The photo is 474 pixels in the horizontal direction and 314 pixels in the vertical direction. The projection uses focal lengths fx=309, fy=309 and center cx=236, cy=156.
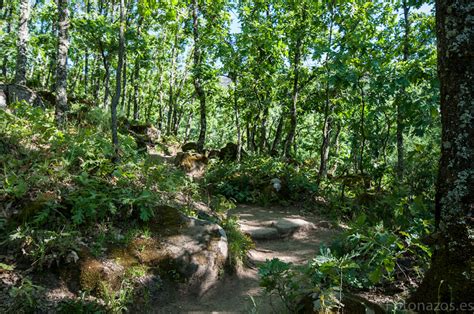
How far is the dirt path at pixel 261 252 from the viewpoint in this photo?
15.4ft

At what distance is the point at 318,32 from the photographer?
12977 millimetres

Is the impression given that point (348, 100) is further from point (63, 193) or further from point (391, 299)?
point (63, 193)

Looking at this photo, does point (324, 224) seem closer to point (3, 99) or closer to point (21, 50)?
point (3, 99)

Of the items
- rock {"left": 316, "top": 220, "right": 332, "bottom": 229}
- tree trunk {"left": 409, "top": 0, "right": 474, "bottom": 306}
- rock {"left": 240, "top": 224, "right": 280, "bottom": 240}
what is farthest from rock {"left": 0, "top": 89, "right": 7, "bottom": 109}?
tree trunk {"left": 409, "top": 0, "right": 474, "bottom": 306}

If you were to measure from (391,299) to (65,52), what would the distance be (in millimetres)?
9628

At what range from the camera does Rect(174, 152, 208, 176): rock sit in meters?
12.9

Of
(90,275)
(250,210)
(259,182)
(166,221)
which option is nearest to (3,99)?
(166,221)

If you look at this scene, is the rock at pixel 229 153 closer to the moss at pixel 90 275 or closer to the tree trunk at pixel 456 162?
the moss at pixel 90 275

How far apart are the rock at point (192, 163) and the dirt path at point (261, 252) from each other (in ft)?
10.7

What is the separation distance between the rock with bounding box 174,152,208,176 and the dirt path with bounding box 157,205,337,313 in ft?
10.7

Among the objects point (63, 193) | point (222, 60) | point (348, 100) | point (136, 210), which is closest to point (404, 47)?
point (348, 100)

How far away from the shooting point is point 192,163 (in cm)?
1316

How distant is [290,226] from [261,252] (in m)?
1.56

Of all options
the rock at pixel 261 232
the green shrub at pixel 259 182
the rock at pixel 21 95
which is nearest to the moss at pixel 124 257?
the rock at pixel 261 232
